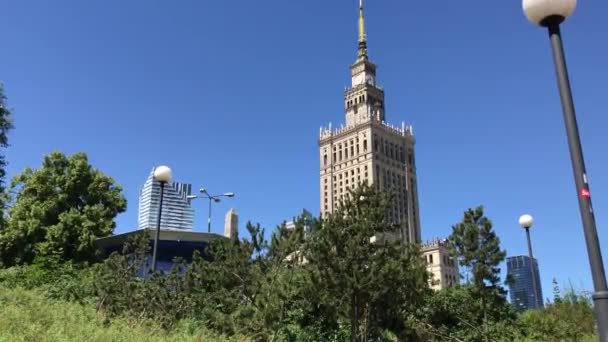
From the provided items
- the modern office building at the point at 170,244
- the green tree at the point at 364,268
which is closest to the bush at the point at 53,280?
the modern office building at the point at 170,244

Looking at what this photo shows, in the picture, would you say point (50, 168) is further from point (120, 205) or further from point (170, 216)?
point (170, 216)

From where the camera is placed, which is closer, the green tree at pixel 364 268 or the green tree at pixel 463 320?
the green tree at pixel 364 268

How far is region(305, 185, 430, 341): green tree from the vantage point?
12531 millimetres

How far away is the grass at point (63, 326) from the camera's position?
8.79 m

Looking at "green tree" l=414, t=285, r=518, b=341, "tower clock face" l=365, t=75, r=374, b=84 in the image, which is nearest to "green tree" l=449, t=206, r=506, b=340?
"green tree" l=414, t=285, r=518, b=341

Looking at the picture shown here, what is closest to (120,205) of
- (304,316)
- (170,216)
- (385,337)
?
(304,316)

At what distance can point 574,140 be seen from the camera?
18.5 ft

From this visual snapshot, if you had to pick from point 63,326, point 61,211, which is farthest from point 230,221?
point 63,326

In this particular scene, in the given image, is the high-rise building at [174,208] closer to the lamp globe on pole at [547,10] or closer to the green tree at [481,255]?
the green tree at [481,255]

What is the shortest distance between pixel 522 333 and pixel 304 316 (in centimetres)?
865

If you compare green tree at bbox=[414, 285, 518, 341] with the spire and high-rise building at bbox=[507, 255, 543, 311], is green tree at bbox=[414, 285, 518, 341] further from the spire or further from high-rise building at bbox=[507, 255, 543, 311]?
the spire

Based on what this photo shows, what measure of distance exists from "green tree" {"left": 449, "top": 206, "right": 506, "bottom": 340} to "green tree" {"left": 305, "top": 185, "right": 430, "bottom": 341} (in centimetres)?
501

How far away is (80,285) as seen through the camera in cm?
1620

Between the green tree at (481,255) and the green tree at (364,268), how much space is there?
5.01m
